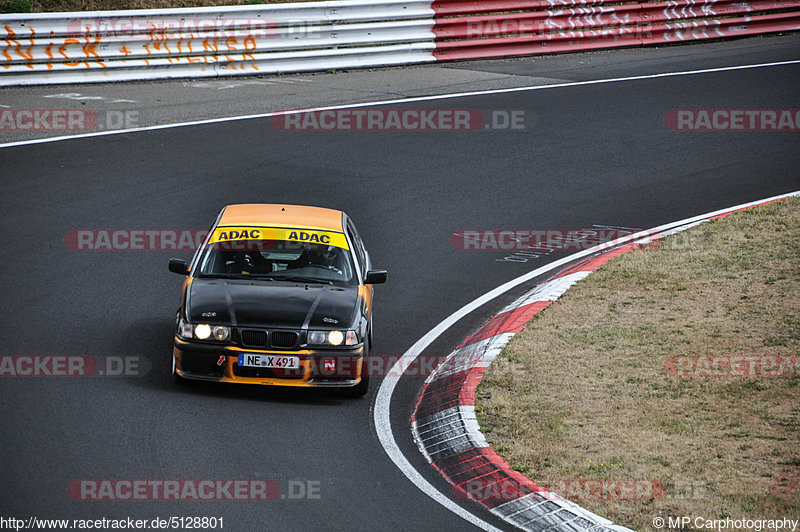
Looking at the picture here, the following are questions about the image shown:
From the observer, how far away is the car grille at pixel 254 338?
8820 millimetres

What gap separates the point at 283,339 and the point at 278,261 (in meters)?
1.32

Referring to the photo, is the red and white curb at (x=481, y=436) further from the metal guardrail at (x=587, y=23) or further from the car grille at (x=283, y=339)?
the metal guardrail at (x=587, y=23)

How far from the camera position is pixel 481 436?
8266 mm

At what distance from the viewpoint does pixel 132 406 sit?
28.1ft

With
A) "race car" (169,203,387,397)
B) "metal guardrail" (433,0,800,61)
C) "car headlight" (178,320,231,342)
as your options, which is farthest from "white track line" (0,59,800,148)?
"car headlight" (178,320,231,342)

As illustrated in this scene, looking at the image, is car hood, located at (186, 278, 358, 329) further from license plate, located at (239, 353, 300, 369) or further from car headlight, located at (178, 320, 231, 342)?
license plate, located at (239, 353, 300, 369)

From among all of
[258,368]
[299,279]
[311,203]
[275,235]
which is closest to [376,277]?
[299,279]

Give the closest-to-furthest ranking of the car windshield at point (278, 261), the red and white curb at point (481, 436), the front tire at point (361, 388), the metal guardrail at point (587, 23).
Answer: the red and white curb at point (481, 436), the front tire at point (361, 388), the car windshield at point (278, 261), the metal guardrail at point (587, 23)

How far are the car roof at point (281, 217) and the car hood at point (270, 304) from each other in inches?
32.8

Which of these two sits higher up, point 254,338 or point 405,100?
point 405,100

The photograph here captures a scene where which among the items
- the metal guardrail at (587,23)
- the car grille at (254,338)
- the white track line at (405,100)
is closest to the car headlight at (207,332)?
the car grille at (254,338)

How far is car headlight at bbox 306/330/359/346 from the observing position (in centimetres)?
893

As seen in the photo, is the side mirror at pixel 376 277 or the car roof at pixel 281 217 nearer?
the side mirror at pixel 376 277

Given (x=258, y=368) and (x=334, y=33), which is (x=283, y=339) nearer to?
(x=258, y=368)
